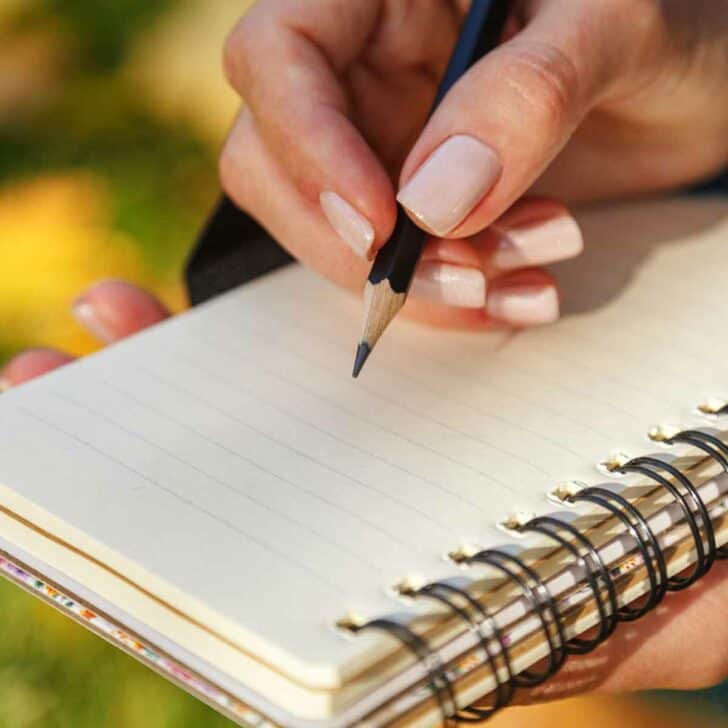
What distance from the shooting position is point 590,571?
0.58 meters

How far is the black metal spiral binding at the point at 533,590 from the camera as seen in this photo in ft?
1.84

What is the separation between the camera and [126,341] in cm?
78

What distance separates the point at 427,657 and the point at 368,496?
11 cm

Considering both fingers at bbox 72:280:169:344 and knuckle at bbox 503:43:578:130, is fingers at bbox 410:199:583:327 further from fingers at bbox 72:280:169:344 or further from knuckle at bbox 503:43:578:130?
fingers at bbox 72:280:169:344

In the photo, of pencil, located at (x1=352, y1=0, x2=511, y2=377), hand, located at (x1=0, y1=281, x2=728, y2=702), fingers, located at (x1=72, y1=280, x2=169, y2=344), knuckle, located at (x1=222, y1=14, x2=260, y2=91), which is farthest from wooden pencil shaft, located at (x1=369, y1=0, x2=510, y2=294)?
fingers, located at (x1=72, y1=280, x2=169, y2=344)

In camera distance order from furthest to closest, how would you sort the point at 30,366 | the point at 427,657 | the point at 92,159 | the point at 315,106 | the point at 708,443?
the point at 92,159 → the point at 30,366 → the point at 315,106 → the point at 708,443 → the point at 427,657

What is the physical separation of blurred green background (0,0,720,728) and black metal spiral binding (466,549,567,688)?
2.44ft

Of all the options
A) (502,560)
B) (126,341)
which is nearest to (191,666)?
(502,560)

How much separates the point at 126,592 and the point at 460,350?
0.29 m

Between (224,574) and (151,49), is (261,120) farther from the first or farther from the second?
(151,49)

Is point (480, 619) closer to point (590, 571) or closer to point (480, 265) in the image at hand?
point (590, 571)

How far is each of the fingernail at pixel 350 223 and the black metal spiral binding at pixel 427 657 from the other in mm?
247

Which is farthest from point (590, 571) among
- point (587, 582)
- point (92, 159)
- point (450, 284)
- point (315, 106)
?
point (92, 159)

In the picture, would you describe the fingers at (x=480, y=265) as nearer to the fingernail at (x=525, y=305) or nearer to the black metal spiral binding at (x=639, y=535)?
Result: the fingernail at (x=525, y=305)
